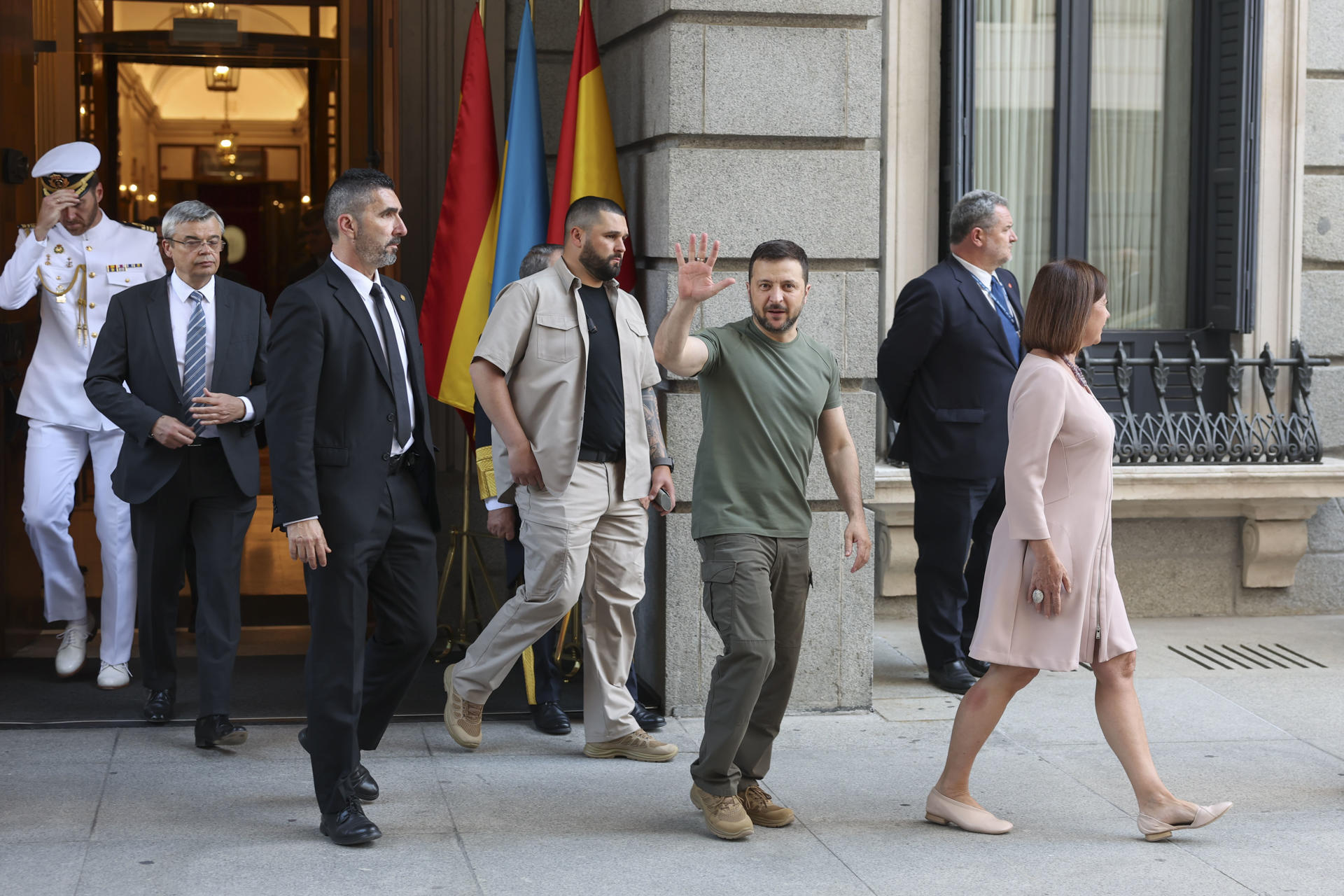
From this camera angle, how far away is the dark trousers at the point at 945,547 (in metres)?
6.77

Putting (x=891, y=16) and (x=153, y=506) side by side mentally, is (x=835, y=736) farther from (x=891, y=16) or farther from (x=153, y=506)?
(x=891, y=16)

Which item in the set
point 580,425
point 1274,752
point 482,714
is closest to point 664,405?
point 580,425

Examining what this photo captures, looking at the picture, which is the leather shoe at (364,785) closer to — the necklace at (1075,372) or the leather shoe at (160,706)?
the leather shoe at (160,706)

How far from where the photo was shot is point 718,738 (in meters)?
4.62

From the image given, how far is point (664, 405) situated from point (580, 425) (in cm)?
84

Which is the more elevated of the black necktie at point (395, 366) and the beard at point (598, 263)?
the beard at point (598, 263)

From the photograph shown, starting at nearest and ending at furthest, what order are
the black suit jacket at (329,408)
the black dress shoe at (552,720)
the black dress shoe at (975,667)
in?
the black suit jacket at (329,408) → the black dress shoe at (552,720) → the black dress shoe at (975,667)

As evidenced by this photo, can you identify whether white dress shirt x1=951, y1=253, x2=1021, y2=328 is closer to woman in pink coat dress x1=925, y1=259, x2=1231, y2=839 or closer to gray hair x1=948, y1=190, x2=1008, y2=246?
gray hair x1=948, y1=190, x2=1008, y2=246

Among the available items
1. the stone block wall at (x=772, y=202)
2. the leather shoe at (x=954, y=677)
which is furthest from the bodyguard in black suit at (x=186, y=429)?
the leather shoe at (x=954, y=677)

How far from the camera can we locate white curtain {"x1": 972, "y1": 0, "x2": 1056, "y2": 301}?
8.46 metres

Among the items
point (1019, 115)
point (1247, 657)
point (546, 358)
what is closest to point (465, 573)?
point (546, 358)

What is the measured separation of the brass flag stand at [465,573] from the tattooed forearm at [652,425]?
1478mm

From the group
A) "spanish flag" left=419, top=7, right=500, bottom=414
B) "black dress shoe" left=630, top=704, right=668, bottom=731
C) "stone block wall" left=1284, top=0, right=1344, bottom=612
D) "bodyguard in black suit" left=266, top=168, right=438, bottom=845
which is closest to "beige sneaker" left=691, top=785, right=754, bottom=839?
"bodyguard in black suit" left=266, top=168, right=438, bottom=845

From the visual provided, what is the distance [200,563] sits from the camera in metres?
5.78
